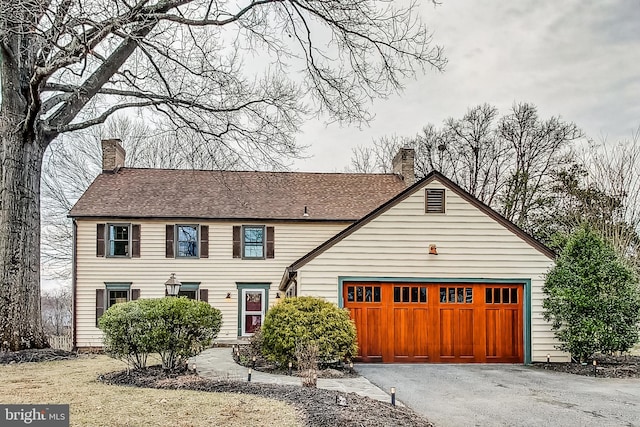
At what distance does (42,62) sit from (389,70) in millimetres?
7766

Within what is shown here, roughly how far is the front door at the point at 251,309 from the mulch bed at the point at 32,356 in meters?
7.75

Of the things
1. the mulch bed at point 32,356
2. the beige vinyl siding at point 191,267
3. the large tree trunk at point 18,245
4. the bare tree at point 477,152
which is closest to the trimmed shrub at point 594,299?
the beige vinyl siding at point 191,267

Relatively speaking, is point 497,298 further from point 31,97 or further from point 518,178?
point 518,178

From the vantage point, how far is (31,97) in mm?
12289

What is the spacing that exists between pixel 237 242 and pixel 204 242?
117 cm

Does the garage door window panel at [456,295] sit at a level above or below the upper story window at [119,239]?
below

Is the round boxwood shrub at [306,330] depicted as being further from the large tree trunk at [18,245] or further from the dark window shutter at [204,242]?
the dark window shutter at [204,242]

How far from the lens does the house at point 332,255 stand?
550 inches

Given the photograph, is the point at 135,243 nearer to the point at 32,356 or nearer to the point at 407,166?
the point at 32,356

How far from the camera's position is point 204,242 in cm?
2012

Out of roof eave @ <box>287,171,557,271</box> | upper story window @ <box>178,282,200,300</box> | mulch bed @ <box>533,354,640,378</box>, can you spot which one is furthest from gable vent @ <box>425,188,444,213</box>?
upper story window @ <box>178,282,200,300</box>

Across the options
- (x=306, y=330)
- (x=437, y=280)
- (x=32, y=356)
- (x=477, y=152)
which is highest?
(x=477, y=152)

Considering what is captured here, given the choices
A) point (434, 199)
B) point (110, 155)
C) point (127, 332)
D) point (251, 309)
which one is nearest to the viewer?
point (127, 332)

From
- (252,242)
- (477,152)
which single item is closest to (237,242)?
(252,242)
